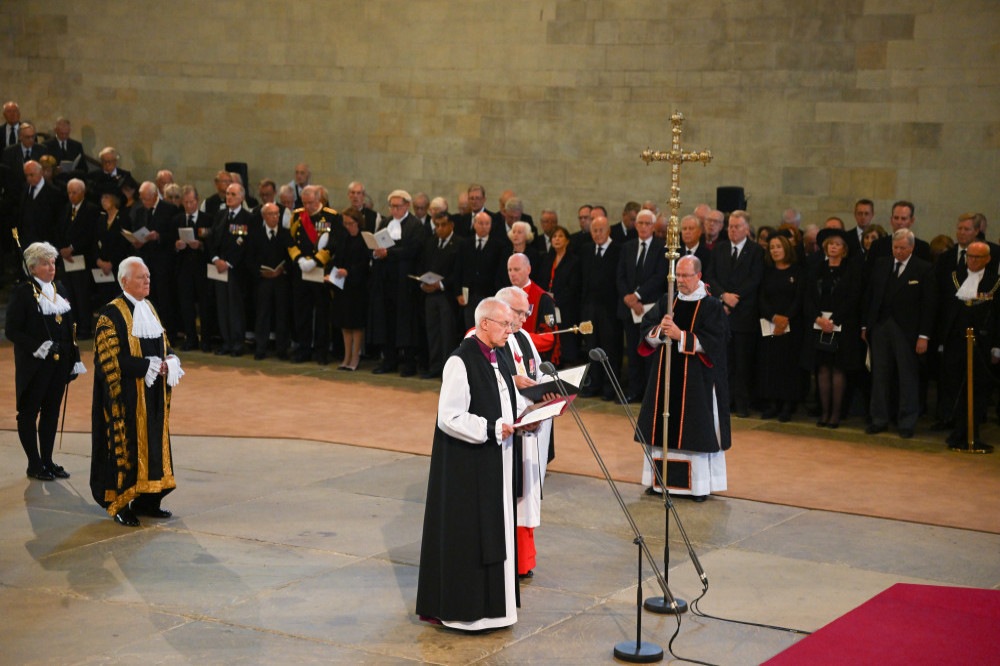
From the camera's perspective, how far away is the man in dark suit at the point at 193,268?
15062mm

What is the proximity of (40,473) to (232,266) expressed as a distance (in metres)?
5.60

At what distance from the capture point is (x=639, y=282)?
12.4m

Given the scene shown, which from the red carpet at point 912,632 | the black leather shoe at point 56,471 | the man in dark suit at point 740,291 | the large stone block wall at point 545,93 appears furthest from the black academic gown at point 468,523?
the large stone block wall at point 545,93

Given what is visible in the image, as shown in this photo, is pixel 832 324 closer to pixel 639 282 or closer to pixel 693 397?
pixel 639 282

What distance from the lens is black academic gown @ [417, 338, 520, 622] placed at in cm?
634

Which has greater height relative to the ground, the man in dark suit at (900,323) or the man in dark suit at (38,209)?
the man in dark suit at (38,209)

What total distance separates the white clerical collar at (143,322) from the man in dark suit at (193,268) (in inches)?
265

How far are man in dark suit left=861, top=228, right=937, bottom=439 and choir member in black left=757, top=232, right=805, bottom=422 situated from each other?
64cm

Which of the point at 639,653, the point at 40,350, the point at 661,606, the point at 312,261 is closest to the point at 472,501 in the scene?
the point at 639,653

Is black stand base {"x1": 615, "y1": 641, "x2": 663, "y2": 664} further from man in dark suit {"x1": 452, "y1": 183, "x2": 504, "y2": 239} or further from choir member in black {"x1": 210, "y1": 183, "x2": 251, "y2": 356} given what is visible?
choir member in black {"x1": 210, "y1": 183, "x2": 251, "y2": 356}

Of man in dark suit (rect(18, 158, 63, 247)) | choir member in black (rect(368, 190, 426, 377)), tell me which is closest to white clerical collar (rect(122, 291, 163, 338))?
choir member in black (rect(368, 190, 426, 377))

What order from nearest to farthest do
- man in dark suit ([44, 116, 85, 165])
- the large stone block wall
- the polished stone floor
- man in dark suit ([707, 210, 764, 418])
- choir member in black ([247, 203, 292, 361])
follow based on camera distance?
the polished stone floor → man in dark suit ([707, 210, 764, 418]) → the large stone block wall → choir member in black ([247, 203, 292, 361]) → man in dark suit ([44, 116, 85, 165])

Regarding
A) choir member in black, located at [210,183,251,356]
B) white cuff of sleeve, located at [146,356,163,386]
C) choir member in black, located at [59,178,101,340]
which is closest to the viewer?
white cuff of sleeve, located at [146,356,163,386]

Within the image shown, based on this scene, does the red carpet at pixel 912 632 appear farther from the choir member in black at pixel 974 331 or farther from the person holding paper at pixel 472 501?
the choir member in black at pixel 974 331
